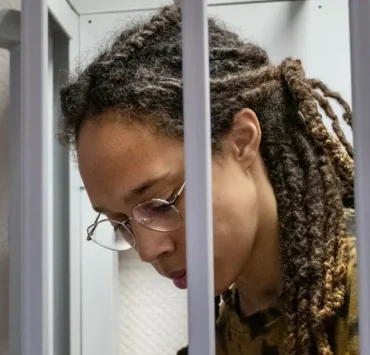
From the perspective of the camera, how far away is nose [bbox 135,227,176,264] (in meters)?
0.75

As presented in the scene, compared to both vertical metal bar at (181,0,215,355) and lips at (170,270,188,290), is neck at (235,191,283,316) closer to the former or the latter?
lips at (170,270,188,290)

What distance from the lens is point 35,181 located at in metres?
0.51

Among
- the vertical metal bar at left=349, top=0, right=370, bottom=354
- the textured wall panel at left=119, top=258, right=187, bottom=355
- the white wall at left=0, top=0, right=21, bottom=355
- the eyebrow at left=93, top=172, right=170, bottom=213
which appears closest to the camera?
the vertical metal bar at left=349, top=0, right=370, bottom=354

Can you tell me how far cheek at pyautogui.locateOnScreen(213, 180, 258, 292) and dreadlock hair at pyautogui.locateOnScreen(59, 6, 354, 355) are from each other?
6 centimetres

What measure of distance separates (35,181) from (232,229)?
0.32 meters

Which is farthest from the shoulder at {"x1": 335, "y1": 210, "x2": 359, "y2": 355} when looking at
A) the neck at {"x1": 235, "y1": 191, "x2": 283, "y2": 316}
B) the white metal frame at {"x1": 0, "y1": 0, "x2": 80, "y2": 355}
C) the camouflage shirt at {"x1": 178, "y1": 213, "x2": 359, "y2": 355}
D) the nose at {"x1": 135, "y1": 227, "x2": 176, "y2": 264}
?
the white metal frame at {"x1": 0, "y1": 0, "x2": 80, "y2": 355}

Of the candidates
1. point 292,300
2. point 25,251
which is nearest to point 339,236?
point 292,300

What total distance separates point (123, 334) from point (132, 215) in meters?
0.57

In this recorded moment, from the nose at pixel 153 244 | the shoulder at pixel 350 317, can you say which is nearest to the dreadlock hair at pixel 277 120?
the shoulder at pixel 350 317

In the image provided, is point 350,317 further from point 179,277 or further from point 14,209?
point 14,209

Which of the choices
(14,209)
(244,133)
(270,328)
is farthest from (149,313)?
(244,133)

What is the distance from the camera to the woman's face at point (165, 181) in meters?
0.73

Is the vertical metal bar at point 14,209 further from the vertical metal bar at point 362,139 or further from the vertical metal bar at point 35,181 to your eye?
the vertical metal bar at point 362,139

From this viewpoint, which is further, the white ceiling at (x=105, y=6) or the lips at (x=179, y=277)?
the white ceiling at (x=105, y=6)
